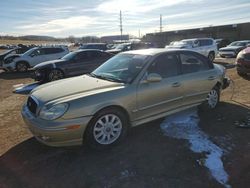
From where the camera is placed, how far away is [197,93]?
555 centimetres

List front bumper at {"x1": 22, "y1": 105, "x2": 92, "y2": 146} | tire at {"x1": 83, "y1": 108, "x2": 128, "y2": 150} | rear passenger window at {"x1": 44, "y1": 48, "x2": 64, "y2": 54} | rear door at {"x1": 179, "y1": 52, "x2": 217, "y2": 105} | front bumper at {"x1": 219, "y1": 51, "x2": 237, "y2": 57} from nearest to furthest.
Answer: front bumper at {"x1": 22, "y1": 105, "x2": 92, "y2": 146} → tire at {"x1": 83, "y1": 108, "x2": 128, "y2": 150} → rear door at {"x1": 179, "y1": 52, "x2": 217, "y2": 105} → rear passenger window at {"x1": 44, "y1": 48, "x2": 64, "y2": 54} → front bumper at {"x1": 219, "y1": 51, "x2": 237, "y2": 57}

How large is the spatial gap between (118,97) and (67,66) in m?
8.23

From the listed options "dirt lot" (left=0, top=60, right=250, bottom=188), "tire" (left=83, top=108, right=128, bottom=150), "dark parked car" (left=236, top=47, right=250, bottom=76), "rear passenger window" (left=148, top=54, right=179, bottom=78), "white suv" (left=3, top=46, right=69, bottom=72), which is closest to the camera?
"dirt lot" (left=0, top=60, right=250, bottom=188)

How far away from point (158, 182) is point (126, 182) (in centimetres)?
40

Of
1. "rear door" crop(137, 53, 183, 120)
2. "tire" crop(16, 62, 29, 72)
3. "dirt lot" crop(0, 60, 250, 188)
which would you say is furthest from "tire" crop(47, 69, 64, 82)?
"rear door" crop(137, 53, 183, 120)

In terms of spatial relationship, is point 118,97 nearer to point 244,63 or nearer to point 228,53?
point 244,63

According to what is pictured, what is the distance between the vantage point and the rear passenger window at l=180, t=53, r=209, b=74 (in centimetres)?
532

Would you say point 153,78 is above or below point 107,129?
above

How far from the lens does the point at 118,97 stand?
4.20 metres

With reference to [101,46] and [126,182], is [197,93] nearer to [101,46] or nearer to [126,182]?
[126,182]

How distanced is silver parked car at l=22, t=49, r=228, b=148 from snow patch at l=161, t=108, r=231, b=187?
1.03 ft

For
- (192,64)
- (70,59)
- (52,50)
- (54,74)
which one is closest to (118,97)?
(192,64)

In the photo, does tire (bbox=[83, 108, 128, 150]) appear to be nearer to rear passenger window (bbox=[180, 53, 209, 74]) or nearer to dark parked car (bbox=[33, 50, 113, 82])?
→ rear passenger window (bbox=[180, 53, 209, 74])

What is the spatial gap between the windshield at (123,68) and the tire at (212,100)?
198 cm
